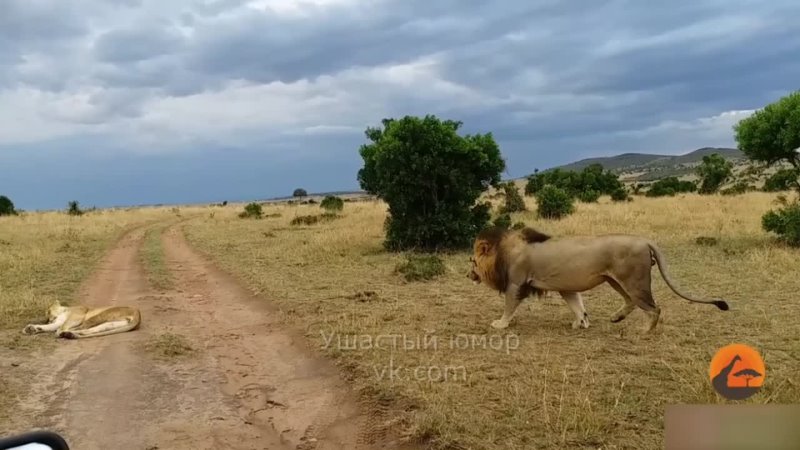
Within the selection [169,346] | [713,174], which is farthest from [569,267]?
[713,174]

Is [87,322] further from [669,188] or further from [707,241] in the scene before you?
[669,188]

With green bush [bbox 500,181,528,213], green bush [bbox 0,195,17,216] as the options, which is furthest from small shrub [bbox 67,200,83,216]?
green bush [bbox 500,181,528,213]

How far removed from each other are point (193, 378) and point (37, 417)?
143 centimetres

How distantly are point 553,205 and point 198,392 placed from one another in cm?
1788

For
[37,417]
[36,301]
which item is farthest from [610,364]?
[36,301]

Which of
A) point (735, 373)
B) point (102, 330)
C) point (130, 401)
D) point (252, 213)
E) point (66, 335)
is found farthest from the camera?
point (252, 213)

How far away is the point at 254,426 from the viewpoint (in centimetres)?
532

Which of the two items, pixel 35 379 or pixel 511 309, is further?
pixel 511 309

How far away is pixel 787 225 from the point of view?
14.0m

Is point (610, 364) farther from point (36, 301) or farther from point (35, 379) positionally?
point (36, 301)

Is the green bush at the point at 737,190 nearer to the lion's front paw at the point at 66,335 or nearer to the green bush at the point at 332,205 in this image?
the green bush at the point at 332,205

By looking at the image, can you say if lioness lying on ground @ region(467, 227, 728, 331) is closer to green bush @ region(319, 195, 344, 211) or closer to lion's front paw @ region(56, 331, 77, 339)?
A: lion's front paw @ region(56, 331, 77, 339)

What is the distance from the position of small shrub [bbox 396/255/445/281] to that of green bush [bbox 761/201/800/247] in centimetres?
767

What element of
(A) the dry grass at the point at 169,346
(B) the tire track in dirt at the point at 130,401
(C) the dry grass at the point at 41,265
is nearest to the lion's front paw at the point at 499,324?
(B) the tire track in dirt at the point at 130,401
